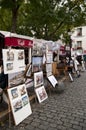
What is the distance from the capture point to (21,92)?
5.31 m

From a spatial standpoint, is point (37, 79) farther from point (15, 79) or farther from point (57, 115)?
point (15, 79)

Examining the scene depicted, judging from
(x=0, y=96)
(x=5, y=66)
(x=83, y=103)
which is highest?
(x=5, y=66)

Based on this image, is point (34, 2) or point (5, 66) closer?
point (5, 66)

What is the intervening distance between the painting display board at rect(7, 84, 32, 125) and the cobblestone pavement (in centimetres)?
15

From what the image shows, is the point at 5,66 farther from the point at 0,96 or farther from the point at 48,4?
the point at 48,4

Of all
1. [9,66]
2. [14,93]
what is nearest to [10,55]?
[9,66]

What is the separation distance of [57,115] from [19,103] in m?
1.26

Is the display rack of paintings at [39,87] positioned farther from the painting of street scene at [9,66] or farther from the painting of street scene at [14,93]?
the painting of street scene at [9,66]

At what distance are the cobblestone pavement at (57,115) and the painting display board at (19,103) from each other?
15cm

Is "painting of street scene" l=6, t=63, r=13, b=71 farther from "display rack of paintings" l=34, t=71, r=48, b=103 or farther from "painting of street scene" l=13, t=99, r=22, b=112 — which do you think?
"display rack of paintings" l=34, t=71, r=48, b=103

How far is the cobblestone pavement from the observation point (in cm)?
495

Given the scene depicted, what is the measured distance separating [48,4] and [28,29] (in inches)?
252

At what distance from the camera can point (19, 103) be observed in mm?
5160

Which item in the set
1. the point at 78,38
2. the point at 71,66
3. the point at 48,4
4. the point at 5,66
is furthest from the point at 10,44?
the point at 78,38
